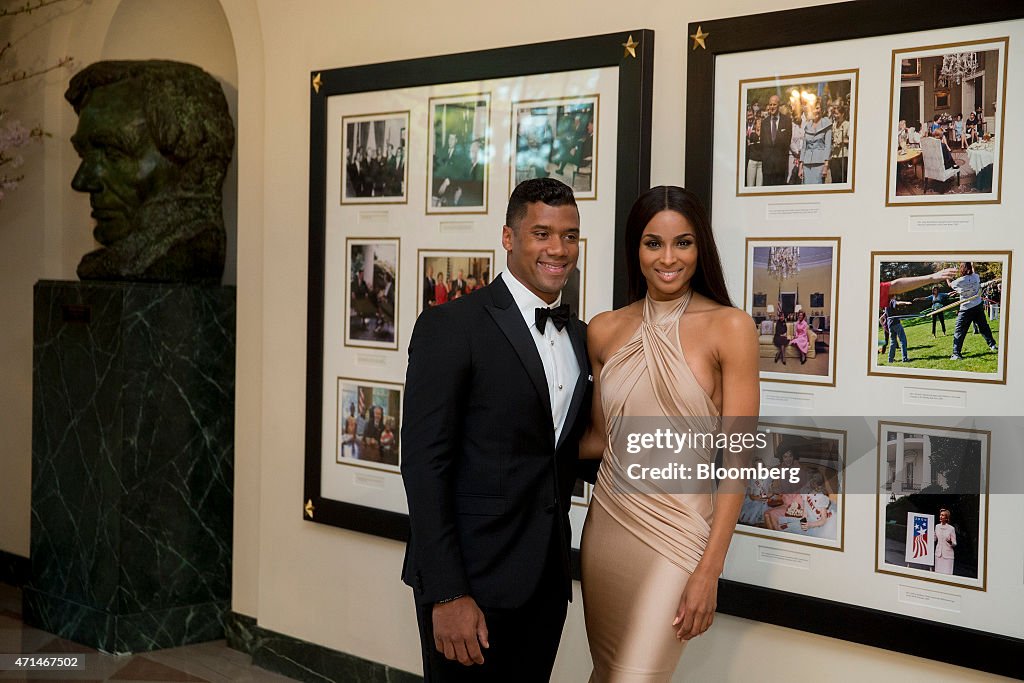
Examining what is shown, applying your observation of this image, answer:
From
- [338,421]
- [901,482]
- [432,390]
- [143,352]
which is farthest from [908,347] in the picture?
[143,352]

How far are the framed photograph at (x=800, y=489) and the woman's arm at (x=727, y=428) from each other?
0.72 m

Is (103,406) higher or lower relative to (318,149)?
lower

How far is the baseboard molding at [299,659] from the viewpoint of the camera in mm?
4691

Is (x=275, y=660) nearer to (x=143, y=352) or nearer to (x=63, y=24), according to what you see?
(x=143, y=352)

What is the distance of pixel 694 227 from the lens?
272 cm

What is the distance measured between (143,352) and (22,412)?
5.88 ft

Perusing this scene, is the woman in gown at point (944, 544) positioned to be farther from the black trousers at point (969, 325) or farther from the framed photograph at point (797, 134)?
the framed photograph at point (797, 134)

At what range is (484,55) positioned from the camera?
4176 mm

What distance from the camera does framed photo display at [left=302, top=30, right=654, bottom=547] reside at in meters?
3.84

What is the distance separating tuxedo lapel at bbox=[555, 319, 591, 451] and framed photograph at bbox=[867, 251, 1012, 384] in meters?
0.91

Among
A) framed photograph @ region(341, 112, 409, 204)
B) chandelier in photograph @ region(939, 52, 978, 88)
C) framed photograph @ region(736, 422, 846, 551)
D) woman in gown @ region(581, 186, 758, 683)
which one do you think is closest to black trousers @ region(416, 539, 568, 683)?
woman in gown @ region(581, 186, 758, 683)

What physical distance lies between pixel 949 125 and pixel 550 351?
51.7 inches

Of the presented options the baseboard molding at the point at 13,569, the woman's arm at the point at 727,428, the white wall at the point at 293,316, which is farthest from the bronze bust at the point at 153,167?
the woman's arm at the point at 727,428

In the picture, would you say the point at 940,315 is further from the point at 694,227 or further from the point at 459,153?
the point at 459,153
